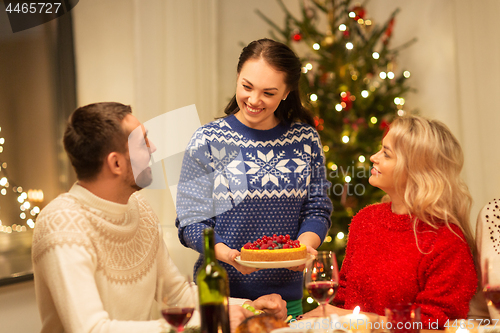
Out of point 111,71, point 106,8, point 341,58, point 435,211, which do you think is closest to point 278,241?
point 435,211

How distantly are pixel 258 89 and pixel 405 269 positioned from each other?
3.10 ft

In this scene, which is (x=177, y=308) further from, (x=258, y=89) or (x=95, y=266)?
(x=258, y=89)

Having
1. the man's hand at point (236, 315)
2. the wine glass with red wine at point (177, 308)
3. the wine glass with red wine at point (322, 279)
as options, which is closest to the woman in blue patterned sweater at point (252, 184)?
the man's hand at point (236, 315)

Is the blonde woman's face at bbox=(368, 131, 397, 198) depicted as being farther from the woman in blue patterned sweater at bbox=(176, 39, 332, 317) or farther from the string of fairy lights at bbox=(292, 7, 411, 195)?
the string of fairy lights at bbox=(292, 7, 411, 195)

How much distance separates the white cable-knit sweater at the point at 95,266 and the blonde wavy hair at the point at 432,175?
976mm

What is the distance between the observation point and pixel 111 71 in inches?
120

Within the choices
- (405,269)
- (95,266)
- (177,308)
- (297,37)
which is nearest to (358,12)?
(297,37)

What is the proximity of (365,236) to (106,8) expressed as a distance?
227cm

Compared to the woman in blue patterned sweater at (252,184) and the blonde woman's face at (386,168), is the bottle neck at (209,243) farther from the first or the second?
the blonde woman's face at (386,168)

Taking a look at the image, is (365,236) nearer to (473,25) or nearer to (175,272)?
(175,272)

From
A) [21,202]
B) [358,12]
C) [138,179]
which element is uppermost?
[358,12]

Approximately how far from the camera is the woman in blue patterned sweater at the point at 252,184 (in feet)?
6.42

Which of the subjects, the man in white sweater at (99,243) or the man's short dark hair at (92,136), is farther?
the man's short dark hair at (92,136)

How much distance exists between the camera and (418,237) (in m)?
1.75
